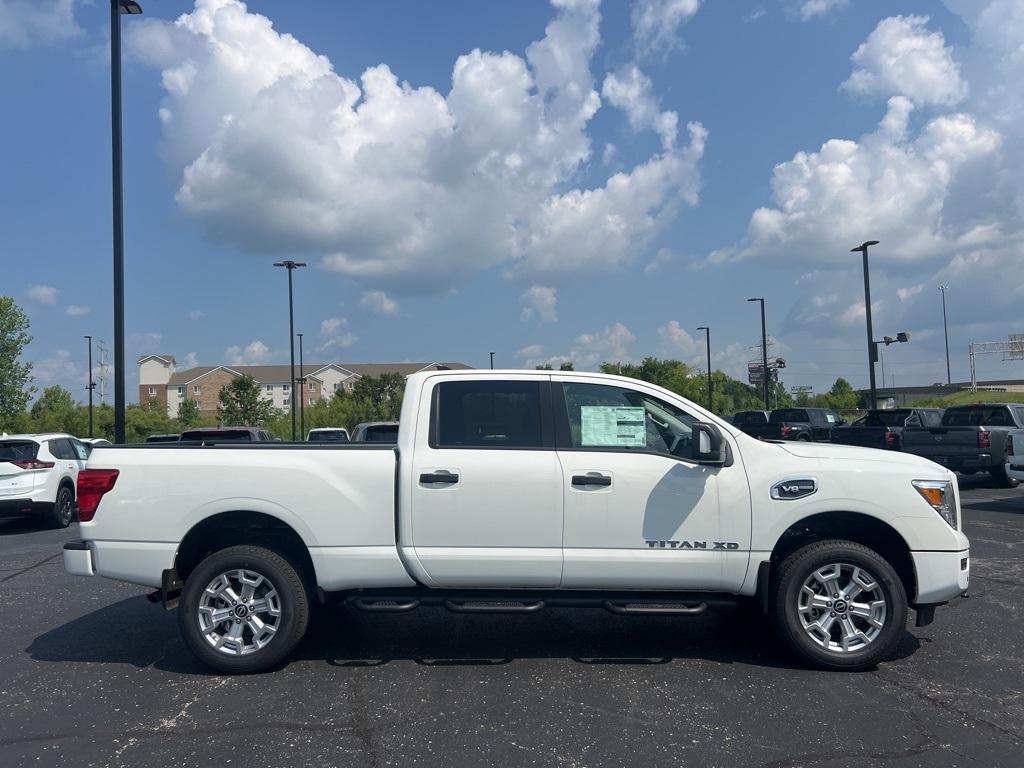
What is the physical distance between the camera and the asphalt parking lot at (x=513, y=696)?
14.0 feet

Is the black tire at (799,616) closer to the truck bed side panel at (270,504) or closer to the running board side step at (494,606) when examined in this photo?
the running board side step at (494,606)

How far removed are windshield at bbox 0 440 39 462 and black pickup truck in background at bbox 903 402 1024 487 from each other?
52.9ft

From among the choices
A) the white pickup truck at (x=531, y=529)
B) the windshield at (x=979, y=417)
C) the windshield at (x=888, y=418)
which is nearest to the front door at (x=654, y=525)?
the white pickup truck at (x=531, y=529)

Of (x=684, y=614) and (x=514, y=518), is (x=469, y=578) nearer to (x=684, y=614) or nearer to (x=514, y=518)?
(x=514, y=518)

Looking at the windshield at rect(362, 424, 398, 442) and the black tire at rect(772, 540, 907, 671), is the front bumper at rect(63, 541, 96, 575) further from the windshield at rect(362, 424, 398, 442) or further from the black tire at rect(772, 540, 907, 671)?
the windshield at rect(362, 424, 398, 442)

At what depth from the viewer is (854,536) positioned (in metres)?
5.70

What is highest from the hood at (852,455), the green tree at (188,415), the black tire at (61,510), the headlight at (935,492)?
the green tree at (188,415)

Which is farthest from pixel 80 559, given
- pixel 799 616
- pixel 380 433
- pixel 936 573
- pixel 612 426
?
pixel 380 433

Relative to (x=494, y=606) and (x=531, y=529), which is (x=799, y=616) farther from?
(x=494, y=606)

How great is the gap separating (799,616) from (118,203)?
12814 millimetres

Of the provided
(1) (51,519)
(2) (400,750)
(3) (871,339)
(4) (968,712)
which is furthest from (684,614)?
(3) (871,339)

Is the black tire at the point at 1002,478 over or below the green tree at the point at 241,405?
below

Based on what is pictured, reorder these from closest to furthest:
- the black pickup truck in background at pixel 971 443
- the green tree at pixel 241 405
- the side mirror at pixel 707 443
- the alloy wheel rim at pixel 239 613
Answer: the side mirror at pixel 707 443 < the alloy wheel rim at pixel 239 613 < the black pickup truck in background at pixel 971 443 < the green tree at pixel 241 405

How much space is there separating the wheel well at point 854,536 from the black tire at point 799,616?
7.6 inches
